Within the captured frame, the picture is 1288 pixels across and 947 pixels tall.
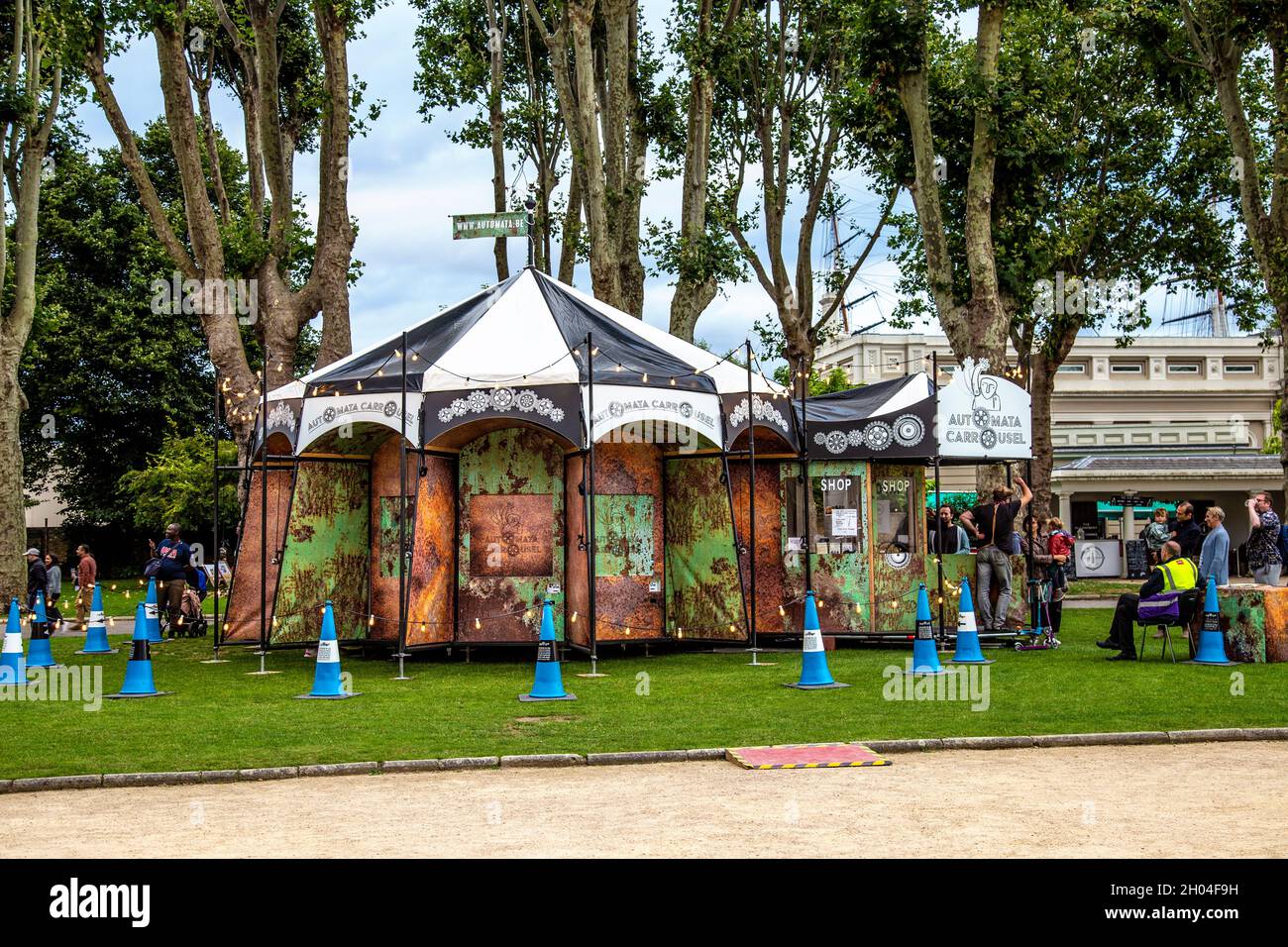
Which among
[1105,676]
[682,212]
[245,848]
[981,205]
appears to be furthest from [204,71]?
[245,848]

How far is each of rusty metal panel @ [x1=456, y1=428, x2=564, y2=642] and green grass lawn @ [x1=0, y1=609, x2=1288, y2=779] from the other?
1.23 meters

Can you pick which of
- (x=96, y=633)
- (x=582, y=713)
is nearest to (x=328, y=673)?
(x=582, y=713)

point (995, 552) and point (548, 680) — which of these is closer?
point (548, 680)

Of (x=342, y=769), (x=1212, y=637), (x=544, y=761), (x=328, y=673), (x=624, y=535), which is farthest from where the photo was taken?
(x=624, y=535)

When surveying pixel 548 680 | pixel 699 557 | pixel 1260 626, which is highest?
pixel 699 557

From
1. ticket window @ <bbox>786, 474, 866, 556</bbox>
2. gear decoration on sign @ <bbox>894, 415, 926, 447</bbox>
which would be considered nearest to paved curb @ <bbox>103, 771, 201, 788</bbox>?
ticket window @ <bbox>786, 474, 866, 556</bbox>

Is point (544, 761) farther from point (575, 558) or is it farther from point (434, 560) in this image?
point (434, 560)

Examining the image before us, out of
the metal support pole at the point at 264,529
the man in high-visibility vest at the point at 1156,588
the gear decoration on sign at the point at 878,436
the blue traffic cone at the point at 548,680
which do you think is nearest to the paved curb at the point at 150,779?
the blue traffic cone at the point at 548,680

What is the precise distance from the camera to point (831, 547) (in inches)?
731

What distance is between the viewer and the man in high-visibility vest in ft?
49.0

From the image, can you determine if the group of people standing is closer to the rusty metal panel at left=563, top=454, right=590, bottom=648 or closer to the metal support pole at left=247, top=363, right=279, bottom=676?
the metal support pole at left=247, top=363, right=279, bottom=676

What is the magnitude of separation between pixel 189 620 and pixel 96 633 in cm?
374

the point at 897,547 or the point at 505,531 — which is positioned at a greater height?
the point at 505,531

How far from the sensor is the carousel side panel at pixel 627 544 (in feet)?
56.5
